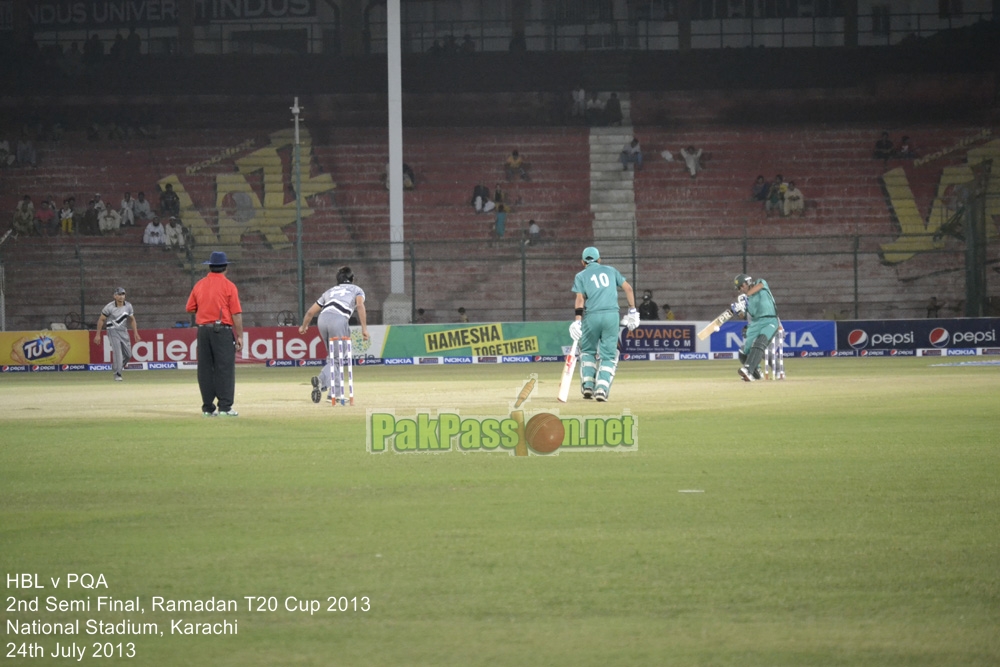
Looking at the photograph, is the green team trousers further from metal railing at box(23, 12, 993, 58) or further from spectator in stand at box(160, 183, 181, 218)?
metal railing at box(23, 12, 993, 58)

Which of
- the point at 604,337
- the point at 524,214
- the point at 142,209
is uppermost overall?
the point at 142,209

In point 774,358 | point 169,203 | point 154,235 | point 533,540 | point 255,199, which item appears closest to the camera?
point 533,540

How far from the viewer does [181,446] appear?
42.9 feet

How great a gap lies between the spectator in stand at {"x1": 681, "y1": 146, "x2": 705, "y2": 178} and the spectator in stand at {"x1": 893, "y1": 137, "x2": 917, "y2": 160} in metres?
6.84

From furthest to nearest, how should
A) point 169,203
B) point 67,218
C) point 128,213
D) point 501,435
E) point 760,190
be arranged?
point 760,190 → point 169,203 → point 128,213 → point 67,218 → point 501,435

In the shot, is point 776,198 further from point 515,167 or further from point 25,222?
point 25,222

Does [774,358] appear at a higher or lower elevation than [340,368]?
lower

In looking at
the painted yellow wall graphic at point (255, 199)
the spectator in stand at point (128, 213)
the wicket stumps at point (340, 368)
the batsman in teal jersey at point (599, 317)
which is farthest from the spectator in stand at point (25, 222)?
the batsman in teal jersey at point (599, 317)

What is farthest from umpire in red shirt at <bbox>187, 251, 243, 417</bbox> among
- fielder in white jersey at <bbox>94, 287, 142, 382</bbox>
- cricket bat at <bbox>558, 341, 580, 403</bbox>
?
fielder in white jersey at <bbox>94, 287, 142, 382</bbox>

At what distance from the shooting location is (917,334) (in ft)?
116

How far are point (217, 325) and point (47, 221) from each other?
30.0 metres

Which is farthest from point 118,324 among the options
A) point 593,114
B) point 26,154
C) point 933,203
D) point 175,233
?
point 933,203

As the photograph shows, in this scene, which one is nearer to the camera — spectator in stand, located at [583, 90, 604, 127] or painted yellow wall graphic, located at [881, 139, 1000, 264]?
painted yellow wall graphic, located at [881, 139, 1000, 264]

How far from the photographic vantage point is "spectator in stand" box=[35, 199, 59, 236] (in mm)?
42781
